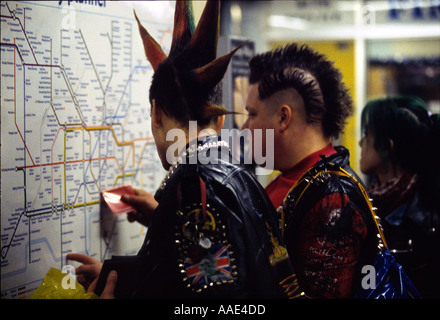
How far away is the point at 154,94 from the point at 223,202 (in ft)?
1.52

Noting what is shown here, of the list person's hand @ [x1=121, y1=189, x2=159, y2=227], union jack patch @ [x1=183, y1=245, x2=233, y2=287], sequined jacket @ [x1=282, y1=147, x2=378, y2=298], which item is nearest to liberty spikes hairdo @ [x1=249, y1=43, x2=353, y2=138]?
sequined jacket @ [x1=282, y1=147, x2=378, y2=298]

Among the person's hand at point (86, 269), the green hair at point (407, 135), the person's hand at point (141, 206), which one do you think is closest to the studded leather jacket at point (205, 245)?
the person's hand at point (86, 269)

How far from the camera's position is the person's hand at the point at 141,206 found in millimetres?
2170

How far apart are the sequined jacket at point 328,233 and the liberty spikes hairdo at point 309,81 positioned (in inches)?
14.2

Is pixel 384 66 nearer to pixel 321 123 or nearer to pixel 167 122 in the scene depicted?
pixel 321 123

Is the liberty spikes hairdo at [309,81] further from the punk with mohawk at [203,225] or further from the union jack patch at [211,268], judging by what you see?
the union jack patch at [211,268]

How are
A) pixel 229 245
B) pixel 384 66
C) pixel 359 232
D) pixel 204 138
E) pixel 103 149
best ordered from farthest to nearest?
pixel 384 66 < pixel 103 149 < pixel 359 232 < pixel 204 138 < pixel 229 245

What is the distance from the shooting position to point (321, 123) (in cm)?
219

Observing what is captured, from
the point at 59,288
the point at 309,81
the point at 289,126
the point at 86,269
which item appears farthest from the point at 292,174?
the point at 59,288

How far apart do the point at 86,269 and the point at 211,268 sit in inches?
24.4

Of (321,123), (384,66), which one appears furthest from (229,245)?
(384,66)

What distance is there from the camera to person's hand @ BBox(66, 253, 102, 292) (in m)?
1.87

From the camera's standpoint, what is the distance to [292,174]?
218cm

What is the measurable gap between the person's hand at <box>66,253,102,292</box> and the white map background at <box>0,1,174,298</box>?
0.18ft
